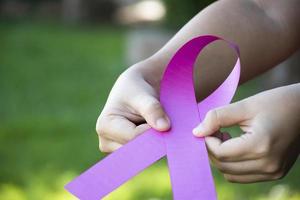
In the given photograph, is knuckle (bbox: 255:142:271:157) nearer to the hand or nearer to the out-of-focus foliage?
the hand

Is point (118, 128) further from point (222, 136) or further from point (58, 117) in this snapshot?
point (58, 117)

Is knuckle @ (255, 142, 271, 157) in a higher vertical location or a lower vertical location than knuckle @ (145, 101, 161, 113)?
lower

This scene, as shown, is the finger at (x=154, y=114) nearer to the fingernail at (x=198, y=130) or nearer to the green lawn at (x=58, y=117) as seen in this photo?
the fingernail at (x=198, y=130)

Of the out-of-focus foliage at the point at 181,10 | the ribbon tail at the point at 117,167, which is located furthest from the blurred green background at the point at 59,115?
the ribbon tail at the point at 117,167

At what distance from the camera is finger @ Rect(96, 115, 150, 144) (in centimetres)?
108

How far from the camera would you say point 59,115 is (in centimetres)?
369

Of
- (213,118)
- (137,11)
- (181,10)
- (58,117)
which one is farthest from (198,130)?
(137,11)

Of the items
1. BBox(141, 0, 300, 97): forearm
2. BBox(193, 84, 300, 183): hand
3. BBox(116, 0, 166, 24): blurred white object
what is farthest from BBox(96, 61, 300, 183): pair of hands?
BBox(116, 0, 166, 24): blurred white object

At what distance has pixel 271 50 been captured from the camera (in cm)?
134

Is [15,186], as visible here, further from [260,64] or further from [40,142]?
[260,64]

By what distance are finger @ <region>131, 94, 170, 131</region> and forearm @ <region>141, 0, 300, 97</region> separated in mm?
212

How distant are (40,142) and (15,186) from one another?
710mm

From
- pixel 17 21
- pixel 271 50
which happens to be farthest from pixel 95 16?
pixel 271 50

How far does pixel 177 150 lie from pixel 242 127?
111mm
